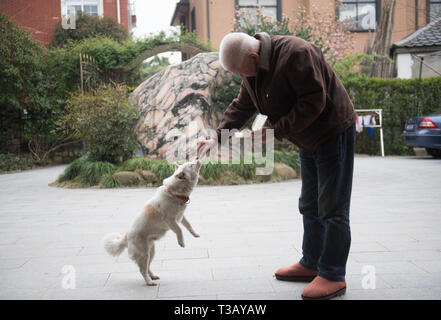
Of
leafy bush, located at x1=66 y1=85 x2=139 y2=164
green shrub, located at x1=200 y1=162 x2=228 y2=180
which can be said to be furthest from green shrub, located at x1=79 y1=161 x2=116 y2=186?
green shrub, located at x1=200 y1=162 x2=228 y2=180

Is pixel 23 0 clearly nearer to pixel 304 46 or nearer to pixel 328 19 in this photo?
pixel 328 19

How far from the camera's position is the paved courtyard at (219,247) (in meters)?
3.03

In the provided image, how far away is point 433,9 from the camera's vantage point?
20766 mm

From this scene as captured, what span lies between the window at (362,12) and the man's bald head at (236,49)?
19.8 meters

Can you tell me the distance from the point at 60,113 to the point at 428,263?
43.3ft

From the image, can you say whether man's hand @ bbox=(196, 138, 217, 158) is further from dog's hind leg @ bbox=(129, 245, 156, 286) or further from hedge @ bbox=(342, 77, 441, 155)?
hedge @ bbox=(342, 77, 441, 155)

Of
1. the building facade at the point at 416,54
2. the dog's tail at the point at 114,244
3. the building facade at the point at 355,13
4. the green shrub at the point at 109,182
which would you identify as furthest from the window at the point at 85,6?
the dog's tail at the point at 114,244

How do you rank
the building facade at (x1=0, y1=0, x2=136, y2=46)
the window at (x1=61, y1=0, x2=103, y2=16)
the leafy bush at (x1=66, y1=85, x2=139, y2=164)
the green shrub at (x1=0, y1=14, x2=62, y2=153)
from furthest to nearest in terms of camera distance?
the window at (x1=61, y1=0, x2=103, y2=16) < the building facade at (x1=0, y1=0, x2=136, y2=46) < the green shrub at (x1=0, y1=14, x2=62, y2=153) < the leafy bush at (x1=66, y1=85, x2=139, y2=164)

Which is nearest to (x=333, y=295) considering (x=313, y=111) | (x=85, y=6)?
(x=313, y=111)

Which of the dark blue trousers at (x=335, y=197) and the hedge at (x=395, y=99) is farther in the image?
the hedge at (x=395, y=99)

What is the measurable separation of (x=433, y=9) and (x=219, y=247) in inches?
833

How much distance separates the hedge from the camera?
14.3 metres

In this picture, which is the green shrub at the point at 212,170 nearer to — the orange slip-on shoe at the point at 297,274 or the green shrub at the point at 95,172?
the green shrub at the point at 95,172

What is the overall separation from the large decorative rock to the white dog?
21.9 feet
